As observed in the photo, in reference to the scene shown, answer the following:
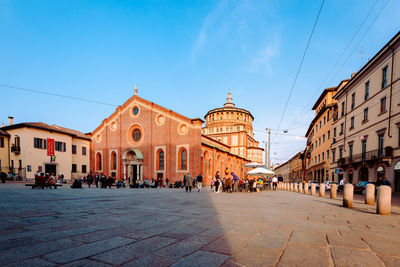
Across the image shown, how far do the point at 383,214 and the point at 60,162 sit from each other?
3864 cm

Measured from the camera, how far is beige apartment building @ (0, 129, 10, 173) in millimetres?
28834

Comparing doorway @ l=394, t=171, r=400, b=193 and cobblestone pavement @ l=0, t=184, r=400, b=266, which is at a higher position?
cobblestone pavement @ l=0, t=184, r=400, b=266

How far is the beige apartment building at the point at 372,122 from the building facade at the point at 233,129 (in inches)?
1207

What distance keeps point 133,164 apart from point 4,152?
17.8 metres

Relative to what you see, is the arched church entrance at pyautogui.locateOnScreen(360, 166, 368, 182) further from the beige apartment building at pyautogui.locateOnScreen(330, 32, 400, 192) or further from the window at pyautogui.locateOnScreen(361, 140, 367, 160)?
the window at pyautogui.locateOnScreen(361, 140, 367, 160)

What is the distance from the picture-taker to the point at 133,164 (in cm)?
3259

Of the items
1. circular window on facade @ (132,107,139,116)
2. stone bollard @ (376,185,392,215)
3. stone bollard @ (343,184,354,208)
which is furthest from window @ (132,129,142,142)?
stone bollard @ (376,185,392,215)

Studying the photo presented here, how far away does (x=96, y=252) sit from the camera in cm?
258

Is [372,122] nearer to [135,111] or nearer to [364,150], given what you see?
[364,150]

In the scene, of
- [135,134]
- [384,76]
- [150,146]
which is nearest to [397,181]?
[384,76]

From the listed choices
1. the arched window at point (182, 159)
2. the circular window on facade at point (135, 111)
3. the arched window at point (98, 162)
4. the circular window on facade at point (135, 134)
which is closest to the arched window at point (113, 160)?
the arched window at point (98, 162)

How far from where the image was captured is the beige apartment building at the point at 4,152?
2883cm

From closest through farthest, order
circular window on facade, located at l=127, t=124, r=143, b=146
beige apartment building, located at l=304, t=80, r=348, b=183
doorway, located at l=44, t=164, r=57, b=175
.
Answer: doorway, located at l=44, t=164, r=57, b=175, beige apartment building, located at l=304, t=80, r=348, b=183, circular window on facade, located at l=127, t=124, r=143, b=146

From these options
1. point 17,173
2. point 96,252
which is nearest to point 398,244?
point 96,252
